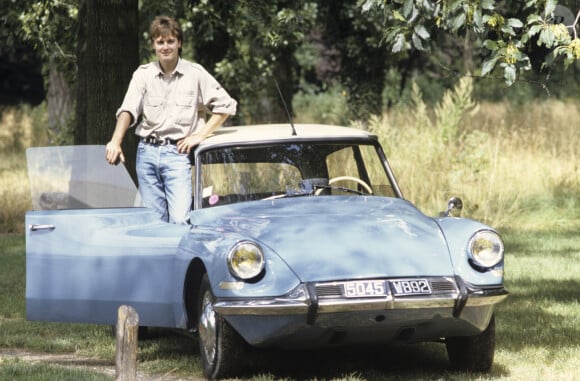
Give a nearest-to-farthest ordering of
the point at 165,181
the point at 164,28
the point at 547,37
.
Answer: the point at 547,37, the point at 165,181, the point at 164,28

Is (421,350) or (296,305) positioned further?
(421,350)

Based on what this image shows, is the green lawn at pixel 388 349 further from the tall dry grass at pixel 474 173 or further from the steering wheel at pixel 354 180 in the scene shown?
the tall dry grass at pixel 474 173

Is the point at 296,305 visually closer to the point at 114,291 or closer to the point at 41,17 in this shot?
the point at 114,291

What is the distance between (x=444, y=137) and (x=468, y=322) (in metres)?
10.3

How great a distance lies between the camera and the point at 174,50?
872 cm

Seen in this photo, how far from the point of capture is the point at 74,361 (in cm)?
829

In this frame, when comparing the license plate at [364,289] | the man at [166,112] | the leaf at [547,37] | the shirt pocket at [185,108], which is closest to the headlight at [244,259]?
the license plate at [364,289]

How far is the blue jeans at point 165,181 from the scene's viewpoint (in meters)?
8.41

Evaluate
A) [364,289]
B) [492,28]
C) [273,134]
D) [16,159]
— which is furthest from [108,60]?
[16,159]

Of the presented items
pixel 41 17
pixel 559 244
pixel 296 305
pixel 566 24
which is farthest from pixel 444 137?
pixel 296 305

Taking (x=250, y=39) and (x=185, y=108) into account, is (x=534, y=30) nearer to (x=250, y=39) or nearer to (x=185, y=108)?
(x=185, y=108)

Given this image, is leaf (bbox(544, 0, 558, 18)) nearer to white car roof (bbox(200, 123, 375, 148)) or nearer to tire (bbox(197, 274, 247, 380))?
white car roof (bbox(200, 123, 375, 148))

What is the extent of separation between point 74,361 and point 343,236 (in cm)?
222

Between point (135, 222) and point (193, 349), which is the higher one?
point (135, 222)
